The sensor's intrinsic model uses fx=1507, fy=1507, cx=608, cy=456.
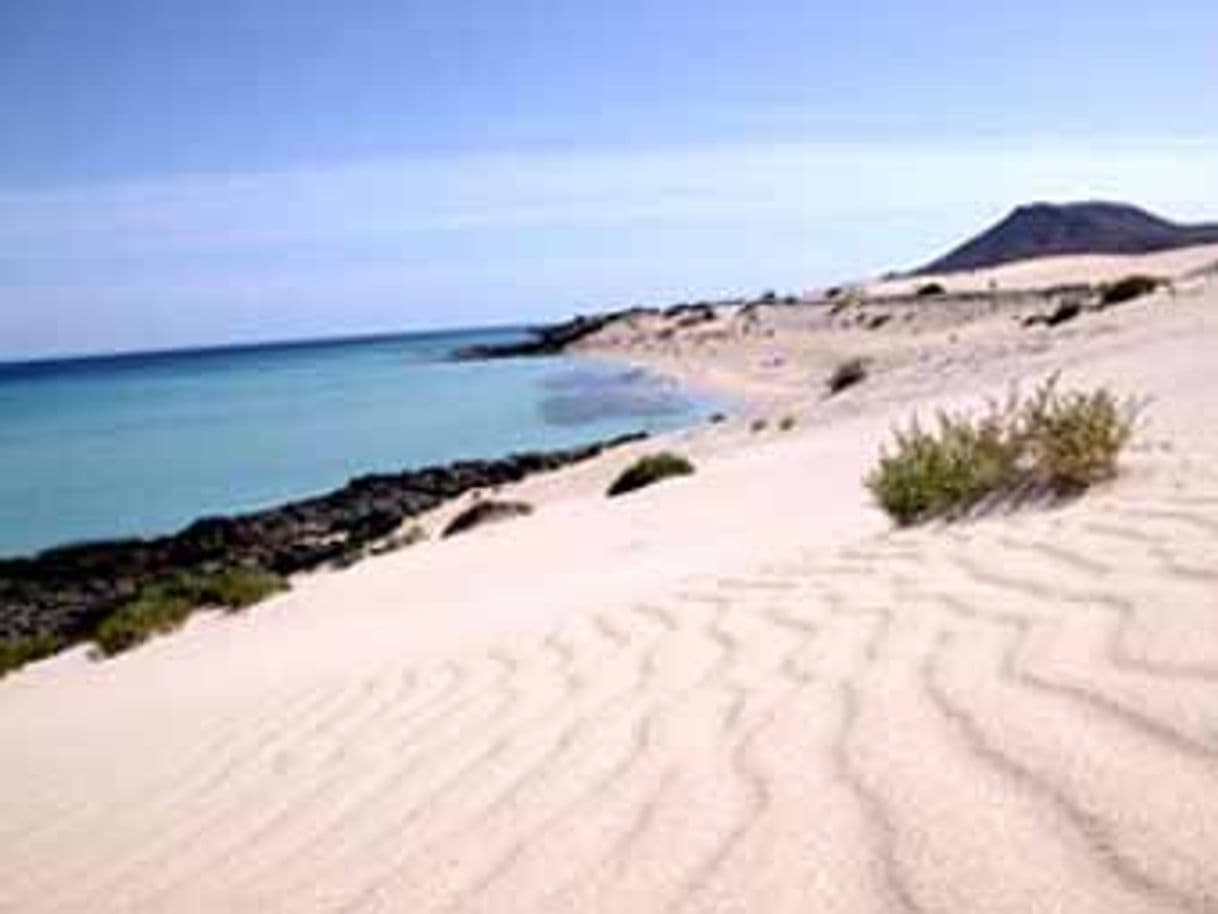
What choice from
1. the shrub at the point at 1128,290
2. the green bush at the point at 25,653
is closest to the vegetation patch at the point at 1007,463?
the green bush at the point at 25,653

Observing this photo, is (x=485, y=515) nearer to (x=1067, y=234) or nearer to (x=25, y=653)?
(x=25, y=653)

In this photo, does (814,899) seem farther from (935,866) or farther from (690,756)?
(690,756)

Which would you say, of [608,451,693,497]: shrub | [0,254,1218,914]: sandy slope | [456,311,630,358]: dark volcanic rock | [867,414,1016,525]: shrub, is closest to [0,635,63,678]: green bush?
[0,254,1218,914]: sandy slope

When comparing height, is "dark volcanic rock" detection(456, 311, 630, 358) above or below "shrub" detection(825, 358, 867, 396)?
below

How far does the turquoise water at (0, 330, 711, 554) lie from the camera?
2712 cm

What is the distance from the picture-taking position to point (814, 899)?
233 centimetres

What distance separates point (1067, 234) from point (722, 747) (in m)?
99.6

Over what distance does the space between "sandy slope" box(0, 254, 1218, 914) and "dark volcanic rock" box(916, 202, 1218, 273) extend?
278 ft

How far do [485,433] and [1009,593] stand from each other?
32.1 m

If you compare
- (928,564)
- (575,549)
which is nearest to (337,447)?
(575,549)

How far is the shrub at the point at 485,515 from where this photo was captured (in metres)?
14.3

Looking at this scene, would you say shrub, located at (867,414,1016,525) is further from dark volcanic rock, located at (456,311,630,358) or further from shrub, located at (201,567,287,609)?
dark volcanic rock, located at (456,311,630,358)

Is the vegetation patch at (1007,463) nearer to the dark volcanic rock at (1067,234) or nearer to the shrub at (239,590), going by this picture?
the shrub at (239,590)

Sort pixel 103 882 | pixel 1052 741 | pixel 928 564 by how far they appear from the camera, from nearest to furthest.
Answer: pixel 1052 741 → pixel 103 882 → pixel 928 564
